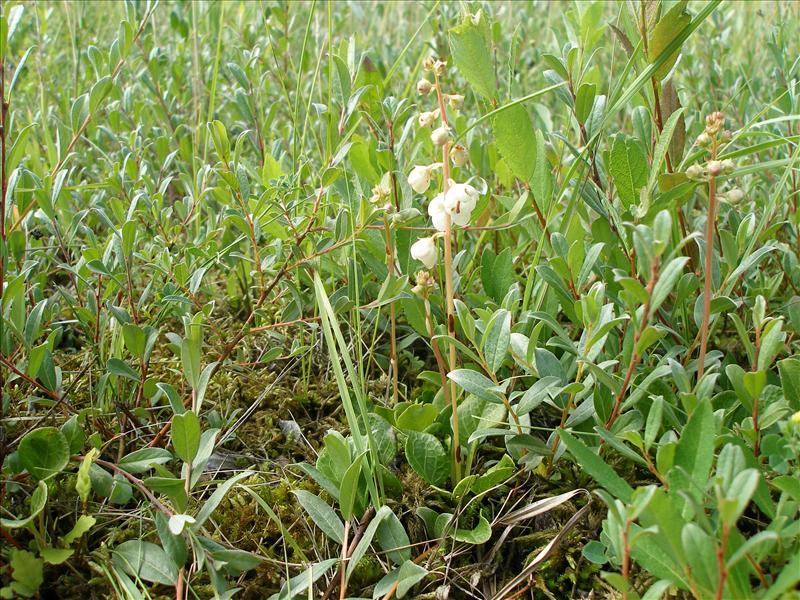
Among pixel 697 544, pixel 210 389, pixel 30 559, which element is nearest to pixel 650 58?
pixel 697 544

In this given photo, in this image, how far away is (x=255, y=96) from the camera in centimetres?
222

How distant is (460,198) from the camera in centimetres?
117

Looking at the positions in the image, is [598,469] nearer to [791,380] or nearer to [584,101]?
[791,380]

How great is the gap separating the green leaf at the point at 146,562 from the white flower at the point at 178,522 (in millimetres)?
91

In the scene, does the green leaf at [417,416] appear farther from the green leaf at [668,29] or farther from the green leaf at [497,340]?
the green leaf at [668,29]

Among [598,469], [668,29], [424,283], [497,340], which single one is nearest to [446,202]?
[424,283]

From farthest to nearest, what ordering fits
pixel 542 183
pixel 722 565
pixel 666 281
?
1. pixel 542 183
2. pixel 666 281
3. pixel 722 565

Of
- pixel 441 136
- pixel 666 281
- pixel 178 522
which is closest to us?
pixel 666 281

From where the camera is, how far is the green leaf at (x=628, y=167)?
1406 mm

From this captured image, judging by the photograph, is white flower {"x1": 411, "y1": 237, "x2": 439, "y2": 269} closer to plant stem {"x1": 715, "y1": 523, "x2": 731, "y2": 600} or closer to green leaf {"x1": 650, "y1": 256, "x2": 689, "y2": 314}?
green leaf {"x1": 650, "y1": 256, "x2": 689, "y2": 314}

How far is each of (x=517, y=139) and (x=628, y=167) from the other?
0.73ft

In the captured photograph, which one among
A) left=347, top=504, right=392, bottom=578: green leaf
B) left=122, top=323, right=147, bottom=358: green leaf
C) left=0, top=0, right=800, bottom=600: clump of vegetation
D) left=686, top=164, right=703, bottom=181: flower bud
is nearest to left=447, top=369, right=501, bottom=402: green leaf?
left=0, top=0, right=800, bottom=600: clump of vegetation

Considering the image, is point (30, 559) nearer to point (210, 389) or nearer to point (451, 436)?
point (210, 389)

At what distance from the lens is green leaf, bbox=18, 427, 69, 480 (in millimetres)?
1135
